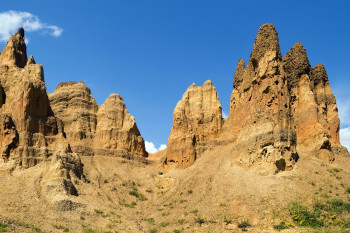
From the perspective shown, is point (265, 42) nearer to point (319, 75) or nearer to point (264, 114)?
point (319, 75)

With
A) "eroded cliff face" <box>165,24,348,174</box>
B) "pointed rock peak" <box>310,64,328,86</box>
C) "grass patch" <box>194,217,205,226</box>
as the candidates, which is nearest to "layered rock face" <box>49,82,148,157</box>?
"eroded cliff face" <box>165,24,348,174</box>

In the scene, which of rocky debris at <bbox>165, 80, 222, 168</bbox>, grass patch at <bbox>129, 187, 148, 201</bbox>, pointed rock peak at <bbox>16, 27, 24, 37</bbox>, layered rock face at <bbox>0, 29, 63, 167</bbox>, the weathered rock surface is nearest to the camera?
the weathered rock surface

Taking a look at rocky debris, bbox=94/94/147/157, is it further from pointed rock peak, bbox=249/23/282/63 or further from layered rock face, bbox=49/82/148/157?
pointed rock peak, bbox=249/23/282/63

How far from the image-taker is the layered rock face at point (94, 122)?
237 feet

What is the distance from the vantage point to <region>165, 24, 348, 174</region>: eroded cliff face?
57.7 m

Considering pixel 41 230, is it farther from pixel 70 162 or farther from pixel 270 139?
pixel 270 139

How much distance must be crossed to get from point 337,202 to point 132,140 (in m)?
36.8

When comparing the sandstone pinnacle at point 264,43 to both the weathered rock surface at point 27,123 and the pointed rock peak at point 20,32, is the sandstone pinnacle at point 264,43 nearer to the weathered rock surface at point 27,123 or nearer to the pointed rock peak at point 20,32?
the weathered rock surface at point 27,123

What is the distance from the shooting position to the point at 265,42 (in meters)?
65.4

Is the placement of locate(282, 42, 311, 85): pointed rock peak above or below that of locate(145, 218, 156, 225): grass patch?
above

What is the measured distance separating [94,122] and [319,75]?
3650 cm

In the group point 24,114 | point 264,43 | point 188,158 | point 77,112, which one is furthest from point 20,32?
point 264,43

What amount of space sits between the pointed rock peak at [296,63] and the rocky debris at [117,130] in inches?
1046

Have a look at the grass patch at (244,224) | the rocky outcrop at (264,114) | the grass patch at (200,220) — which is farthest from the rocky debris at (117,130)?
the grass patch at (244,224)
